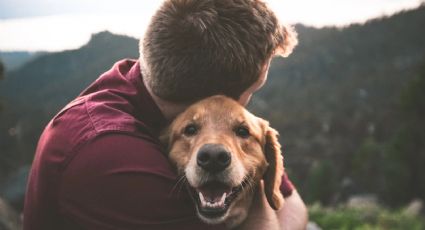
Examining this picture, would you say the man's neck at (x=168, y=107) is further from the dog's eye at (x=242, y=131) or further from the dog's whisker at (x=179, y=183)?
the dog's whisker at (x=179, y=183)

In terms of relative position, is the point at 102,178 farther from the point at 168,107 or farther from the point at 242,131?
the point at 242,131

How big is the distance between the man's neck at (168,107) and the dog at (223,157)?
0.09 metres

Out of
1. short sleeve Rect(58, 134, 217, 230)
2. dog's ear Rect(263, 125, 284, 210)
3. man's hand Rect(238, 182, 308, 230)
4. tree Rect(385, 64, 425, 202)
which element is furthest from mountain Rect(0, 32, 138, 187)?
tree Rect(385, 64, 425, 202)

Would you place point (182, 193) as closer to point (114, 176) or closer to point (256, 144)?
point (114, 176)

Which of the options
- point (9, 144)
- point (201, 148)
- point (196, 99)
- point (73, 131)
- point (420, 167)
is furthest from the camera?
point (420, 167)

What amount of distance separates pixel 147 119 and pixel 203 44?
2.44 feet

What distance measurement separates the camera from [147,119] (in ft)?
11.3

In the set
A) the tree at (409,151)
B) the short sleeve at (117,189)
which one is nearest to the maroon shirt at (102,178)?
the short sleeve at (117,189)

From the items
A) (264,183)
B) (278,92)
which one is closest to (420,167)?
(264,183)

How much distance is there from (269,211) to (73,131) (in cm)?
166

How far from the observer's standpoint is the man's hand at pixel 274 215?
11.4 feet

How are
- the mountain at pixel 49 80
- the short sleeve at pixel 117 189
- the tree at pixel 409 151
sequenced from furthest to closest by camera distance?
the tree at pixel 409 151, the mountain at pixel 49 80, the short sleeve at pixel 117 189

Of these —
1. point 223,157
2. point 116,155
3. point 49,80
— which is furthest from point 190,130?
point 49,80

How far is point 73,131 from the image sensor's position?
2.73m
